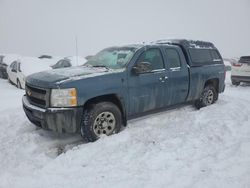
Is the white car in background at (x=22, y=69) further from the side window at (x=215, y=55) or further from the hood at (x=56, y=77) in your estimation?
the side window at (x=215, y=55)

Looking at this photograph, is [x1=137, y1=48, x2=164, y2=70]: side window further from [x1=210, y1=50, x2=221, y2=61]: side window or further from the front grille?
[x1=210, y1=50, x2=221, y2=61]: side window

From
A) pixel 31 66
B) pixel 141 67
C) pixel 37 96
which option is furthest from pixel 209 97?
pixel 31 66

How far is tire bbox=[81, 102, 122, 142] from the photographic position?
14.1 feet

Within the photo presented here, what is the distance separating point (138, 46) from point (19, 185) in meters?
3.56

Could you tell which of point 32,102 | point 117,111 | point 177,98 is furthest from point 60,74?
point 177,98

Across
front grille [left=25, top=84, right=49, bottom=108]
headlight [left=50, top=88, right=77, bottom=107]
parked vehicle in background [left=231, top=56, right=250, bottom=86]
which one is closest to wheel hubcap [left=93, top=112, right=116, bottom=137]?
headlight [left=50, top=88, right=77, bottom=107]

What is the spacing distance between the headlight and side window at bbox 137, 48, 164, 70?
1.75m

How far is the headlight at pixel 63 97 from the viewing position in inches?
158

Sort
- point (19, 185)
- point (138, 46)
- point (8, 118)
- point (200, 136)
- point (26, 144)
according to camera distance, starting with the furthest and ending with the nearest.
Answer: point (8, 118)
point (138, 46)
point (200, 136)
point (26, 144)
point (19, 185)

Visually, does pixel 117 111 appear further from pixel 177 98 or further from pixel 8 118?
pixel 8 118

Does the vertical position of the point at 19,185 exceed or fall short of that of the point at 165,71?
it falls short

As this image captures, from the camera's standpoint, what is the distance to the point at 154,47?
5.45 m

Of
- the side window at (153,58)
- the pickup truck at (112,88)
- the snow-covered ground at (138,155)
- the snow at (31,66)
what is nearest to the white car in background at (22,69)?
the snow at (31,66)

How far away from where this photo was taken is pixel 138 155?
3953 millimetres
